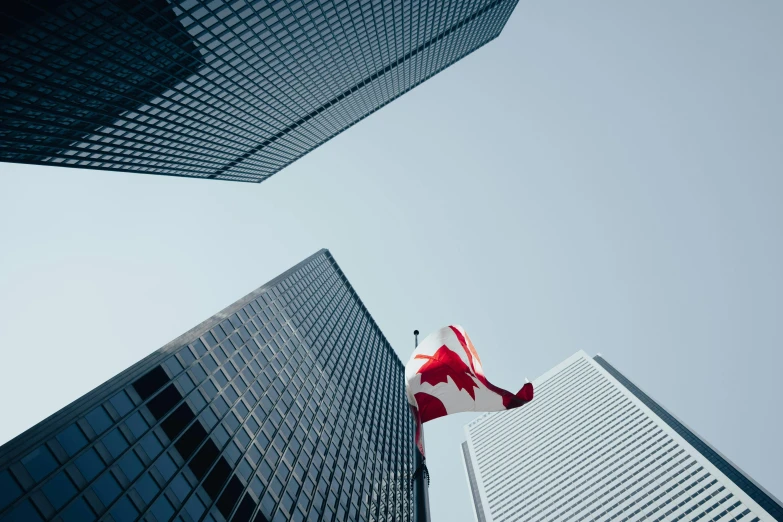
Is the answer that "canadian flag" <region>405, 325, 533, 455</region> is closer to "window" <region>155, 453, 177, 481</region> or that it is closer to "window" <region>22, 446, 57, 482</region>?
"window" <region>22, 446, 57, 482</region>

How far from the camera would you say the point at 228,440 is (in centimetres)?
3588

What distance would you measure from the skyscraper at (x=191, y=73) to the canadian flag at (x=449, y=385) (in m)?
40.8

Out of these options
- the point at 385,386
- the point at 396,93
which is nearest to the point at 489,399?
the point at 385,386

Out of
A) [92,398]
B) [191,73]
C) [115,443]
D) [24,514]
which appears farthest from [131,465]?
[191,73]

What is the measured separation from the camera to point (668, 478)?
11806 cm

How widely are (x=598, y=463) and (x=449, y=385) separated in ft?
467

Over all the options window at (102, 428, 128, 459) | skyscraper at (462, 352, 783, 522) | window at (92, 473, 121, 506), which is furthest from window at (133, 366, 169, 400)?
skyscraper at (462, 352, 783, 522)

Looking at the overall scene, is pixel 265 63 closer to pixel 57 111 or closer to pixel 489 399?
pixel 57 111

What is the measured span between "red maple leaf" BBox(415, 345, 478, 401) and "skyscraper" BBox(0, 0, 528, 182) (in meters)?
41.1

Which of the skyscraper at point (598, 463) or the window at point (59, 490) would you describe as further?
the skyscraper at point (598, 463)

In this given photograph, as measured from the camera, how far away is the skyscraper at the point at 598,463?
4387 inches

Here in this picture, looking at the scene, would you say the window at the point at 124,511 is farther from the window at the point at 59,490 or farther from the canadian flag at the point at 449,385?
the canadian flag at the point at 449,385

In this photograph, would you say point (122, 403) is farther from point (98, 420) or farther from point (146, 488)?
point (146, 488)

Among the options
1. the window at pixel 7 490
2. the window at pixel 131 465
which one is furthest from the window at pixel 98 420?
the window at pixel 7 490
